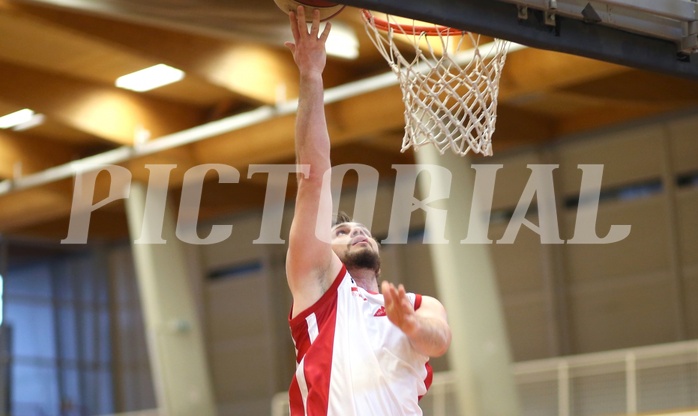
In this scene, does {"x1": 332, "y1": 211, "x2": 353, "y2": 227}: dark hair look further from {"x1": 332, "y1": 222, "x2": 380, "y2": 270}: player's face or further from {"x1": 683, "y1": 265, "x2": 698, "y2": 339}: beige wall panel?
{"x1": 683, "y1": 265, "x2": 698, "y2": 339}: beige wall panel

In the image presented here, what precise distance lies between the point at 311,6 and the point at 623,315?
1425 centimetres

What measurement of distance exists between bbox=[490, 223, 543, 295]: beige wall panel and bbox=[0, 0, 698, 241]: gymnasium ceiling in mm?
1754

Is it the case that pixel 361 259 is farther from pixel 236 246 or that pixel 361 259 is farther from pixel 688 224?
pixel 236 246

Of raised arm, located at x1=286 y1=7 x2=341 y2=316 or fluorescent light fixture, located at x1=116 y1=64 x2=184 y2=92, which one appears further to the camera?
fluorescent light fixture, located at x1=116 y1=64 x2=184 y2=92

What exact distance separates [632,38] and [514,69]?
22.7ft

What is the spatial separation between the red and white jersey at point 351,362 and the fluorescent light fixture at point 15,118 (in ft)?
38.0

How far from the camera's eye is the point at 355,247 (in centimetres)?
467

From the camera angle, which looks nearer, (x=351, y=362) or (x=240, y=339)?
(x=351, y=362)

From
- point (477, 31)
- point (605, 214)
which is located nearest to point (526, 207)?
point (605, 214)

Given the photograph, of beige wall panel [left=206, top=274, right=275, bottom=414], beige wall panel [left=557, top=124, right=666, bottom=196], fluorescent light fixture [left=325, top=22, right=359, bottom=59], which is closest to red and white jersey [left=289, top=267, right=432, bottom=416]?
fluorescent light fixture [left=325, top=22, right=359, bottom=59]

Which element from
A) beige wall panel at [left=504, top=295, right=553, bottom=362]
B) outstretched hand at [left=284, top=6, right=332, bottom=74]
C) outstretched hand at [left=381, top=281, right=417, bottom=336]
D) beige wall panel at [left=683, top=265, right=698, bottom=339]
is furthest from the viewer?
beige wall panel at [left=504, top=295, right=553, bottom=362]

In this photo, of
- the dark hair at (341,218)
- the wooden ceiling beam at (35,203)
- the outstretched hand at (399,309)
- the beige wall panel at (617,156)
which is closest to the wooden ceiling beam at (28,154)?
the wooden ceiling beam at (35,203)

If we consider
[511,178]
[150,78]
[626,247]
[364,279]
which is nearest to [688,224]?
[626,247]

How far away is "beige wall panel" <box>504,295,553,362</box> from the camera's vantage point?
60.8 feet
